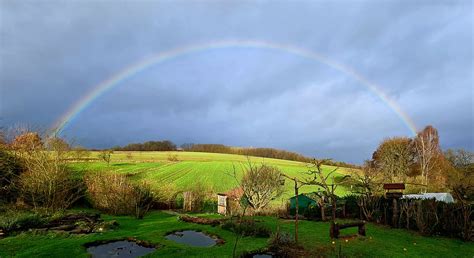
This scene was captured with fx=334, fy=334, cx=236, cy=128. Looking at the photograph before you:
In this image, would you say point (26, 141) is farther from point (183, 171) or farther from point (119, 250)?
point (183, 171)

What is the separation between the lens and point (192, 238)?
15867 millimetres

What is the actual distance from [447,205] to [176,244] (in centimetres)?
1470

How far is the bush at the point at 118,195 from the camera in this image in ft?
80.9

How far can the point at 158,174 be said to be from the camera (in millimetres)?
47000

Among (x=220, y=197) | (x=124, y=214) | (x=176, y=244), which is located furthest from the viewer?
(x=220, y=197)

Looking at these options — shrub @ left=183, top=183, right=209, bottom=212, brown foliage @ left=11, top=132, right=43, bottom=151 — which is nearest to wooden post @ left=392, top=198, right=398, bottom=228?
shrub @ left=183, top=183, right=209, bottom=212

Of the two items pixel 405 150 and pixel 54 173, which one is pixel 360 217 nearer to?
pixel 54 173

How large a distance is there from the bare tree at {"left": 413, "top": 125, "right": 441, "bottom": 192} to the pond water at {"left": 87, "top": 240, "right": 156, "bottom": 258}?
56.1 meters

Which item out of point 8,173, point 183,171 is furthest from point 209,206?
point 183,171

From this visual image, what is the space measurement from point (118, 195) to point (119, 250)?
12.4 metres

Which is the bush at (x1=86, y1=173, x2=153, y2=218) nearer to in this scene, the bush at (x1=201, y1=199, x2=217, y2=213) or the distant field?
the bush at (x1=201, y1=199, x2=217, y2=213)

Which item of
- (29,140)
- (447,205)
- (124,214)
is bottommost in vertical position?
(124,214)

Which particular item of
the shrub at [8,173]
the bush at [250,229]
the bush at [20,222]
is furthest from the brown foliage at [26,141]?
the bush at [250,229]

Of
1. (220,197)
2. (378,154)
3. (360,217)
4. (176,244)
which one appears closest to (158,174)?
(220,197)
